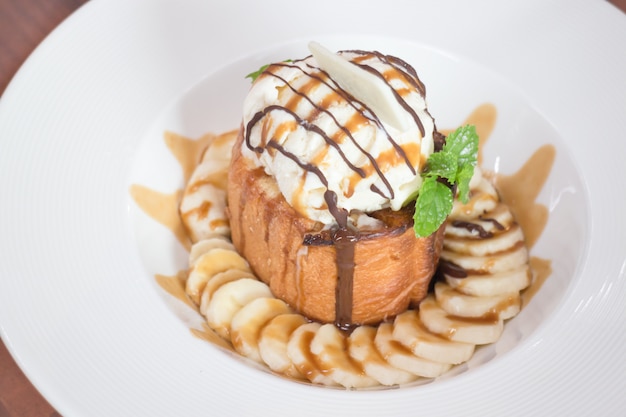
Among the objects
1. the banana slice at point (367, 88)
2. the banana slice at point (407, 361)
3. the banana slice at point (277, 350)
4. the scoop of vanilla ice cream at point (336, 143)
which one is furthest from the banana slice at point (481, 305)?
the banana slice at point (367, 88)

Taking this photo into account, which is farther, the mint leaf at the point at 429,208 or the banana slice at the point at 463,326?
the banana slice at the point at 463,326

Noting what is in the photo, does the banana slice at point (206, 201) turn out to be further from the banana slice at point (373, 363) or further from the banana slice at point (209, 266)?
the banana slice at point (373, 363)

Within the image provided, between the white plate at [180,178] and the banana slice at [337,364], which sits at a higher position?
the white plate at [180,178]

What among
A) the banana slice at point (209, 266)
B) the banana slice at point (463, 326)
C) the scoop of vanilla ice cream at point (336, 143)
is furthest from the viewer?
the banana slice at point (209, 266)

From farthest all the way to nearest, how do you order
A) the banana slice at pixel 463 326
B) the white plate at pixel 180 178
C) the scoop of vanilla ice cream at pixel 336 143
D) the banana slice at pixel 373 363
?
the banana slice at pixel 463 326, the banana slice at pixel 373 363, the scoop of vanilla ice cream at pixel 336 143, the white plate at pixel 180 178

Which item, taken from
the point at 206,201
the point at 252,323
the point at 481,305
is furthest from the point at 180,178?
the point at 481,305

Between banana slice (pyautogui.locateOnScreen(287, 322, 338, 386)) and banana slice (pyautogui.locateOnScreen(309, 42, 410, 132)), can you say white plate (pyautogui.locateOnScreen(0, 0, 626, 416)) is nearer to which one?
banana slice (pyautogui.locateOnScreen(287, 322, 338, 386))
